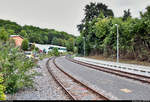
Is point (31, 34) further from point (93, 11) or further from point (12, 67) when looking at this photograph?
point (12, 67)

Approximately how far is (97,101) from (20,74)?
174 inches

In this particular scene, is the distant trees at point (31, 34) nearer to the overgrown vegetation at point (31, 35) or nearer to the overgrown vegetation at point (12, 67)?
the overgrown vegetation at point (31, 35)

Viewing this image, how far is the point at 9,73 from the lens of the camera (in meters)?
7.43

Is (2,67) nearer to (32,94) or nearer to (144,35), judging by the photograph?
(32,94)

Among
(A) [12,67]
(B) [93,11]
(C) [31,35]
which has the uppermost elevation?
(B) [93,11]

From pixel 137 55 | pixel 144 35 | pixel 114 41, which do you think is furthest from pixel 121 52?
pixel 144 35

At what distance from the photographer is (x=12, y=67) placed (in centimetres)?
750

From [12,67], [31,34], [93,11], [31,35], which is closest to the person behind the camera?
[12,67]

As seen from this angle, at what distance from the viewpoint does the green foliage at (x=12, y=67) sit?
7.20 metres

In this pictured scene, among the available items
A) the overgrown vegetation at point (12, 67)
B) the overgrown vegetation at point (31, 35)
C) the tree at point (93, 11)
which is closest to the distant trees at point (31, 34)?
the overgrown vegetation at point (31, 35)

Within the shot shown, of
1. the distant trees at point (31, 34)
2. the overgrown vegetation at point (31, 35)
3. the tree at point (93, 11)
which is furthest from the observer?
the overgrown vegetation at point (31, 35)

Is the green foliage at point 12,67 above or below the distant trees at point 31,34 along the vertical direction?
below

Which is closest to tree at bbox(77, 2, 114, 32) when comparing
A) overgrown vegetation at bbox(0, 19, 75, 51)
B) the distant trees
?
overgrown vegetation at bbox(0, 19, 75, 51)

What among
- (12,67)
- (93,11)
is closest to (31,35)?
(93,11)
